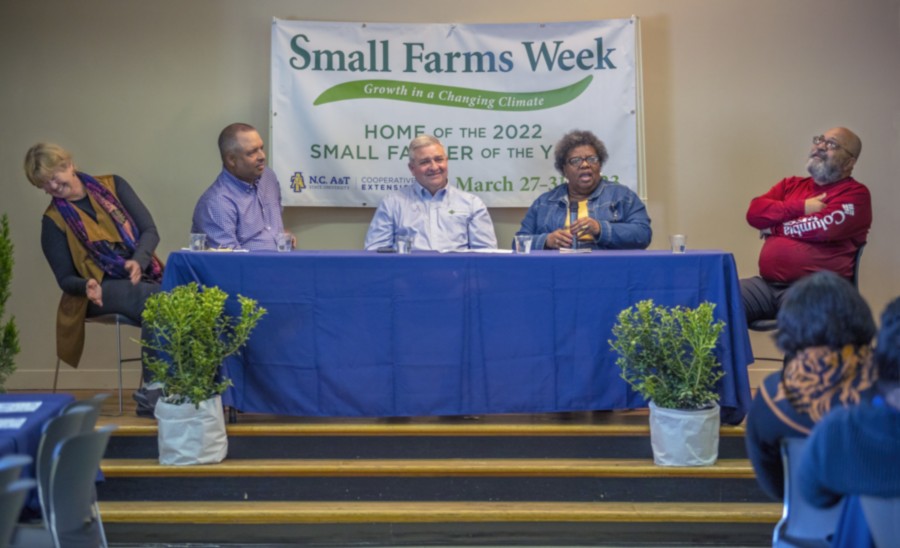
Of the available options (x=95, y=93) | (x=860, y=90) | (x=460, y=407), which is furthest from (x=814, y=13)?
(x=95, y=93)

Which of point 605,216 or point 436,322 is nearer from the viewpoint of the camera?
point 436,322

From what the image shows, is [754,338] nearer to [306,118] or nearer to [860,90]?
[860,90]

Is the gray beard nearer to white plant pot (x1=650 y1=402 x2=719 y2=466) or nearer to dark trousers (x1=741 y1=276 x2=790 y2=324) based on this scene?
dark trousers (x1=741 y1=276 x2=790 y2=324)

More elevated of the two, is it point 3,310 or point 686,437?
point 3,310

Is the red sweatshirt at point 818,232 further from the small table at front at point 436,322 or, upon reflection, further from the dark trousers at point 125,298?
the dark trousers at point 125,298

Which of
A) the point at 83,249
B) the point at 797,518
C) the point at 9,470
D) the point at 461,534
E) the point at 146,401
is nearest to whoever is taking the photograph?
the point at 9,470

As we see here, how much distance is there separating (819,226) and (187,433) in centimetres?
294

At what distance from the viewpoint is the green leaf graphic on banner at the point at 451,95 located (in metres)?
5.46

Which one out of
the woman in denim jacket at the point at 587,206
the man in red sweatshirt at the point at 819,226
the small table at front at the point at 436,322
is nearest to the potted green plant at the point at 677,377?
the small table at front at the point at 436,322

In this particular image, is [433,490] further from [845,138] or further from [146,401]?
[845,138]

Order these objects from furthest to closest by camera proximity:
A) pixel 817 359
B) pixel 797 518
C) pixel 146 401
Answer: pixel 146 401 < pixel 797 518 < pixel 817 359

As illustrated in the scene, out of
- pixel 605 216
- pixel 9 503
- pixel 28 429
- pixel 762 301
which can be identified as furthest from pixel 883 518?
pixel 605 216

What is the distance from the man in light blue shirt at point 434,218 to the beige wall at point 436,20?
573 mm

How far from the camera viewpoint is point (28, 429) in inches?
98.1
